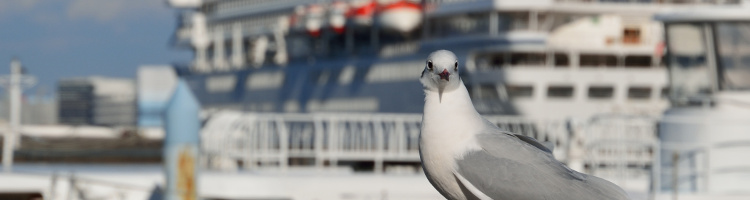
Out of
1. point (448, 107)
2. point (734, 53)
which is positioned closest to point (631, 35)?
point (734, 53)

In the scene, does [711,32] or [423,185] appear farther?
[423,185]

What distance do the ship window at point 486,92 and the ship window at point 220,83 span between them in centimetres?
2471

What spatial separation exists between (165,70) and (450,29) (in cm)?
4157

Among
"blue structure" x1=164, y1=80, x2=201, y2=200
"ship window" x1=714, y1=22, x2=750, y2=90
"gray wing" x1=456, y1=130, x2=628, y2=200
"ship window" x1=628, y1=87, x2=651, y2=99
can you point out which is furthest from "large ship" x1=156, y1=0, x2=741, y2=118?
"gray wing" x1=456, y1=130, x2=628, y2=200

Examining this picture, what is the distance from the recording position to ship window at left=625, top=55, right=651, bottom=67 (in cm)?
4784

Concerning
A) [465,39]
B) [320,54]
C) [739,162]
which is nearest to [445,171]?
[739,162]

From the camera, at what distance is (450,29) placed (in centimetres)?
5028

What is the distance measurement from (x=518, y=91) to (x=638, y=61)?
3.40 m

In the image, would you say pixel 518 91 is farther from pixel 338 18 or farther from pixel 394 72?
pixel 338 18

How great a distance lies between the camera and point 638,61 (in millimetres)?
47906

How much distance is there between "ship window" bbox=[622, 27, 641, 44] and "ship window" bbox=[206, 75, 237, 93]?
27787 millimetres

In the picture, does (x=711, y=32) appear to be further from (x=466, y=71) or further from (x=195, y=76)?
(x=195, y=76)

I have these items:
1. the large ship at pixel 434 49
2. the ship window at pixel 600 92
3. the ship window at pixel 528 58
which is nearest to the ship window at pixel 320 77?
the large ship at pixel 434 49

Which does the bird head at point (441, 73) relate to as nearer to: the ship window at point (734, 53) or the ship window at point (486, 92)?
the ship window at point (734, 53)
